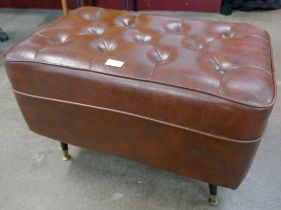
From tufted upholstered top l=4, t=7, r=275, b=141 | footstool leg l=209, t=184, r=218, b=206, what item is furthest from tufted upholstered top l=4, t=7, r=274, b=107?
footstool leg l=209, t=184, r=218, b=206

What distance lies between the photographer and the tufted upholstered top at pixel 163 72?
2.40 feet

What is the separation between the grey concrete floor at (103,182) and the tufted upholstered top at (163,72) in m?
0.37

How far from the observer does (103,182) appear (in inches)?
43.4

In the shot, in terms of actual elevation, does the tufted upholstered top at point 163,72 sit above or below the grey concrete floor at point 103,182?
above

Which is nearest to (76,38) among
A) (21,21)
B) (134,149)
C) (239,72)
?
(134,149)

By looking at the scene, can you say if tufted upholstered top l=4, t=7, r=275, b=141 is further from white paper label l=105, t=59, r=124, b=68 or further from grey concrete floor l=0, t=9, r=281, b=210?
grey concrete floor l=0, t=9, r=281, b=210

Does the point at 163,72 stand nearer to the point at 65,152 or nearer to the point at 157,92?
the point at 157,92

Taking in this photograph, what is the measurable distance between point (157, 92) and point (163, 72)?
0.06 metres

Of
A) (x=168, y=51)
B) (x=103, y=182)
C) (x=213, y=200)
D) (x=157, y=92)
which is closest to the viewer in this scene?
(x=157, y=92)

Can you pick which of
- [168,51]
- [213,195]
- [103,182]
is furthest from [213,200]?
[168,51]

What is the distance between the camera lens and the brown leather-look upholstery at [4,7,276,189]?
0.74m

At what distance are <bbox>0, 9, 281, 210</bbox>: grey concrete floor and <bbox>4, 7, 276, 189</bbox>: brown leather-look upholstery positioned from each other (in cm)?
19

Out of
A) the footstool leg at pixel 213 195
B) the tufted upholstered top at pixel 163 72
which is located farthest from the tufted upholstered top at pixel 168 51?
the footstool leg at pixel 213 195

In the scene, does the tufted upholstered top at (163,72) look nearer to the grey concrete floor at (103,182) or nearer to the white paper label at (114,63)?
the white paper label at (114,63)
